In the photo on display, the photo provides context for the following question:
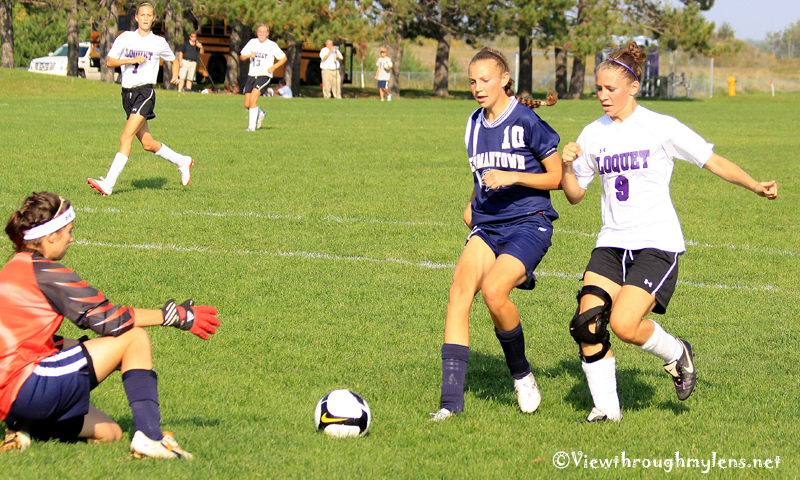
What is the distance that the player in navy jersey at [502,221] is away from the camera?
4.51 metres

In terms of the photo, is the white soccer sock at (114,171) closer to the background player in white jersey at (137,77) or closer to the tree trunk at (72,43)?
the background player in white jersey at (137,77)

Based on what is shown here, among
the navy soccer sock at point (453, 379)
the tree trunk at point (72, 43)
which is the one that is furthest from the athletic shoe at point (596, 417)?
the tree trunk at point (72, 43)

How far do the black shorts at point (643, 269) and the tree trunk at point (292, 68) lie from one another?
36455mm

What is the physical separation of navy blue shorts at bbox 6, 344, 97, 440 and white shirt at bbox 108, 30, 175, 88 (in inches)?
309

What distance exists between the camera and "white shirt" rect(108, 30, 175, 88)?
10.8m

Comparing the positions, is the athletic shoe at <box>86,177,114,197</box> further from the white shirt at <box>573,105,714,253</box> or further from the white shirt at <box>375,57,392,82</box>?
the white shirt at <box>375,57,392,82</box>

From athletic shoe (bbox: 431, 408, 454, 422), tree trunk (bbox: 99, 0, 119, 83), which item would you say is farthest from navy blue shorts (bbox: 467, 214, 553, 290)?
tree trunk (bbox: 99, 0, 119, 83)

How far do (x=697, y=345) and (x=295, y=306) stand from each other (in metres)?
2.90

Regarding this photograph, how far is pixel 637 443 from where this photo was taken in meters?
4.16

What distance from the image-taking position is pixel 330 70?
3697 cm

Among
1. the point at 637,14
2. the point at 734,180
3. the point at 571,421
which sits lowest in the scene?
the point at 571,421

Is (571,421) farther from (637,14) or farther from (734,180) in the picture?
(637,14)

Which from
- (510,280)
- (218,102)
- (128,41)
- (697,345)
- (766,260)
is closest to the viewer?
(510,280)

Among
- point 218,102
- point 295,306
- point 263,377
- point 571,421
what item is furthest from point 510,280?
point 218,102
